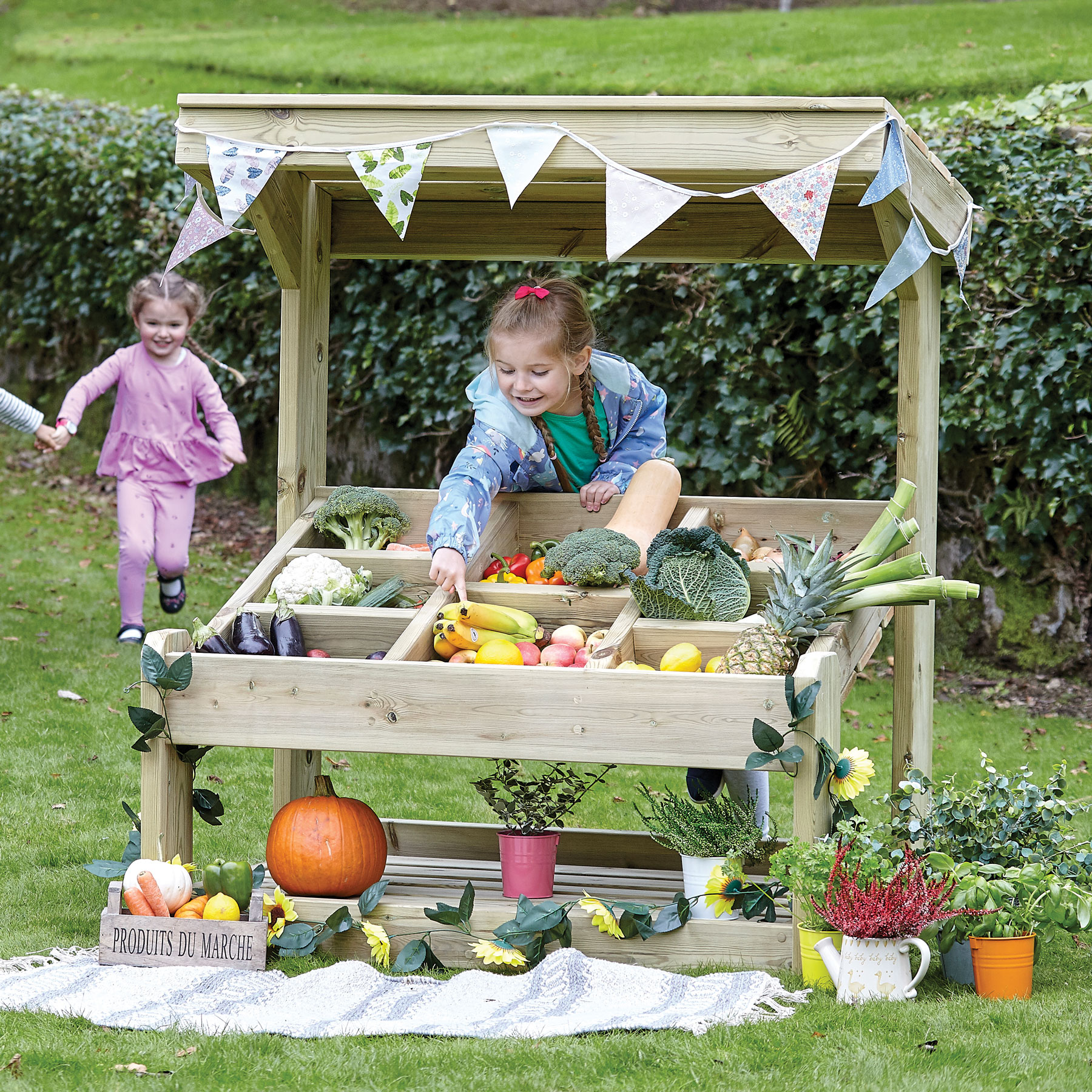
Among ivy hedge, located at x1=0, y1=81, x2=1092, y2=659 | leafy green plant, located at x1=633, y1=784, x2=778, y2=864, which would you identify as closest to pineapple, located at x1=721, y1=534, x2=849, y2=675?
leafy green plant, located at x1=633, y1=784, x2=778, y2=864

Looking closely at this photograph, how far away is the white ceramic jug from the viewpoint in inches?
117

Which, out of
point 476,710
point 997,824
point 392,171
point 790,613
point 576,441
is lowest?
point 997,824

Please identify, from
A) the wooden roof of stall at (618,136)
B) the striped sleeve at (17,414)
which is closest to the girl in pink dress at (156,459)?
the striped sleeve at (17,414)

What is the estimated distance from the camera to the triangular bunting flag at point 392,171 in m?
3.34

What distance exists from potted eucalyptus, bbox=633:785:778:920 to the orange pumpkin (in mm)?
715

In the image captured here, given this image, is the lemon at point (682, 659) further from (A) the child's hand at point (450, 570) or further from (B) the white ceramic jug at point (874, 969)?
(B) the white ceramic jug at point (874, 969)

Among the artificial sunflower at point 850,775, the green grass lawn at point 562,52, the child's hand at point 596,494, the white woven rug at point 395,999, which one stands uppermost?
the green grass lawn at point 562,52

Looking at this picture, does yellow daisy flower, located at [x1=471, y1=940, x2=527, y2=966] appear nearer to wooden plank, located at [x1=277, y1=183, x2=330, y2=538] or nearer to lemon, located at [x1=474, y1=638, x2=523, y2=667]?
lemon, located at [x1=474, y1=638, x2=523, y2=667]

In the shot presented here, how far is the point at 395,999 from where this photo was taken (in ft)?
9.86

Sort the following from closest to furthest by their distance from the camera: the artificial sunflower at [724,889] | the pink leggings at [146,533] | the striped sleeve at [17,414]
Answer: the artificial sunflower at [724,889] < the striped sleeve at [17,414] < the pink leggings at [146,533]

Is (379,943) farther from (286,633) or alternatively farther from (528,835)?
(286,633)

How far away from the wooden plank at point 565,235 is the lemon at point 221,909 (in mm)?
2220

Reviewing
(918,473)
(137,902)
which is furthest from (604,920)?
(918,473)

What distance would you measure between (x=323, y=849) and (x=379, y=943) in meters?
0.28
